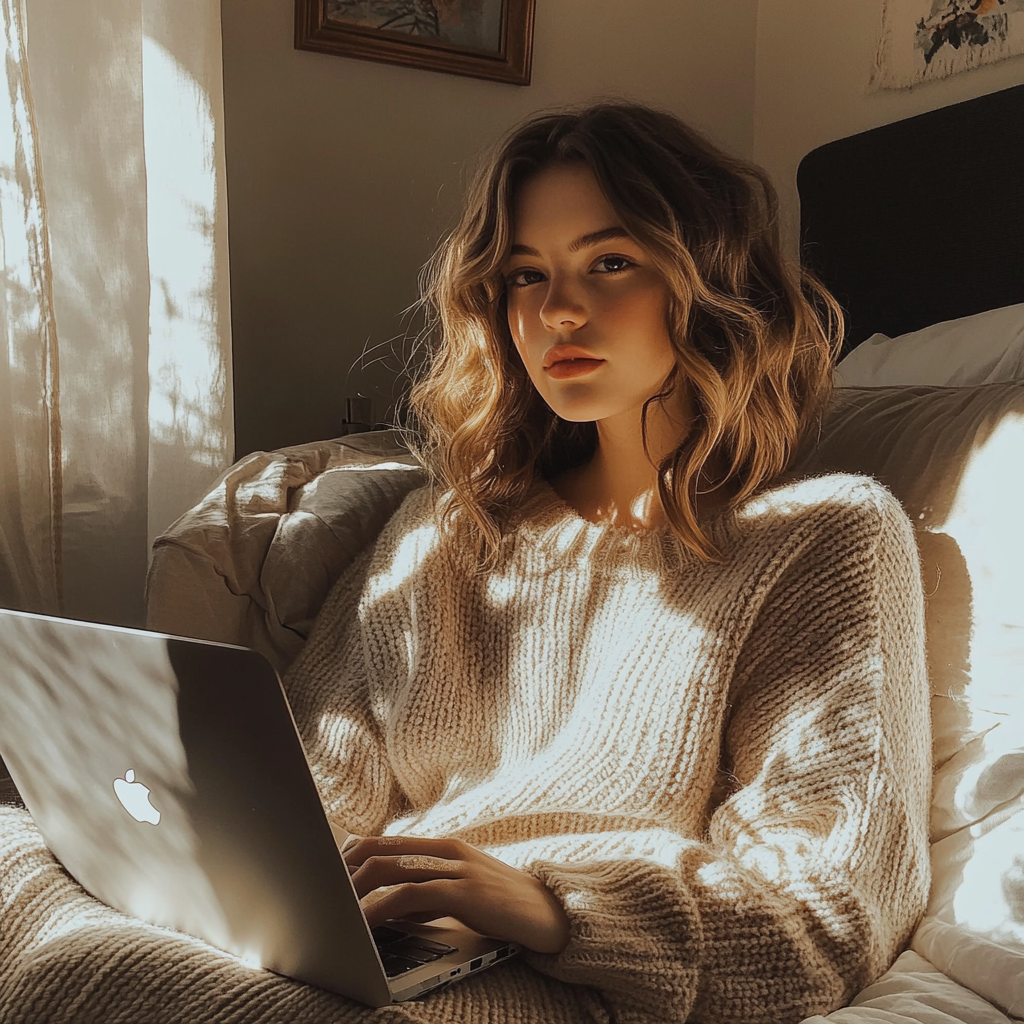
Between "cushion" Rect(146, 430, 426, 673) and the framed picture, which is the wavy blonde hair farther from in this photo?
the framed picture

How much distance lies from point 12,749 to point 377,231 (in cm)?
134

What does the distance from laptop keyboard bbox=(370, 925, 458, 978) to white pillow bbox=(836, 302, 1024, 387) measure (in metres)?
0.89

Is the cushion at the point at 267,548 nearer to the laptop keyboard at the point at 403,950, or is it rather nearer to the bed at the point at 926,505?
the bed at the point at 926,505

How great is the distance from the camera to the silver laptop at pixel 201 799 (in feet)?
2.34

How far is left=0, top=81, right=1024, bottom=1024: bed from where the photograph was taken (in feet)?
3.13

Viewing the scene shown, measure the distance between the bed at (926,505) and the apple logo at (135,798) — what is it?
0.45 ft

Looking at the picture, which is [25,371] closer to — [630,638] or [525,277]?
[525,277]

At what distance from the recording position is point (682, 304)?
1.18 metres

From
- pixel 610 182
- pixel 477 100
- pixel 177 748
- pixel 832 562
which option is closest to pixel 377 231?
pixel 477 100

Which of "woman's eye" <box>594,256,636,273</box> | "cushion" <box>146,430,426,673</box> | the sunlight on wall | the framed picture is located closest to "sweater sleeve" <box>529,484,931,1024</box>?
"woman's eye" <box>594,256,636,273</box>

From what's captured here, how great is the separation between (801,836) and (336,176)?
1455mm

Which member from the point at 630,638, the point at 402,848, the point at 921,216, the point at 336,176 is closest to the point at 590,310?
the point at 630,638

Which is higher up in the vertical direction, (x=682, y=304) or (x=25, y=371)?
(x=682, y=304)

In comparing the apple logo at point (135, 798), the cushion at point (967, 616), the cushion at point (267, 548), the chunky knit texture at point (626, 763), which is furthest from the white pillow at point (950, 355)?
the apple logo at point (135, 798)
